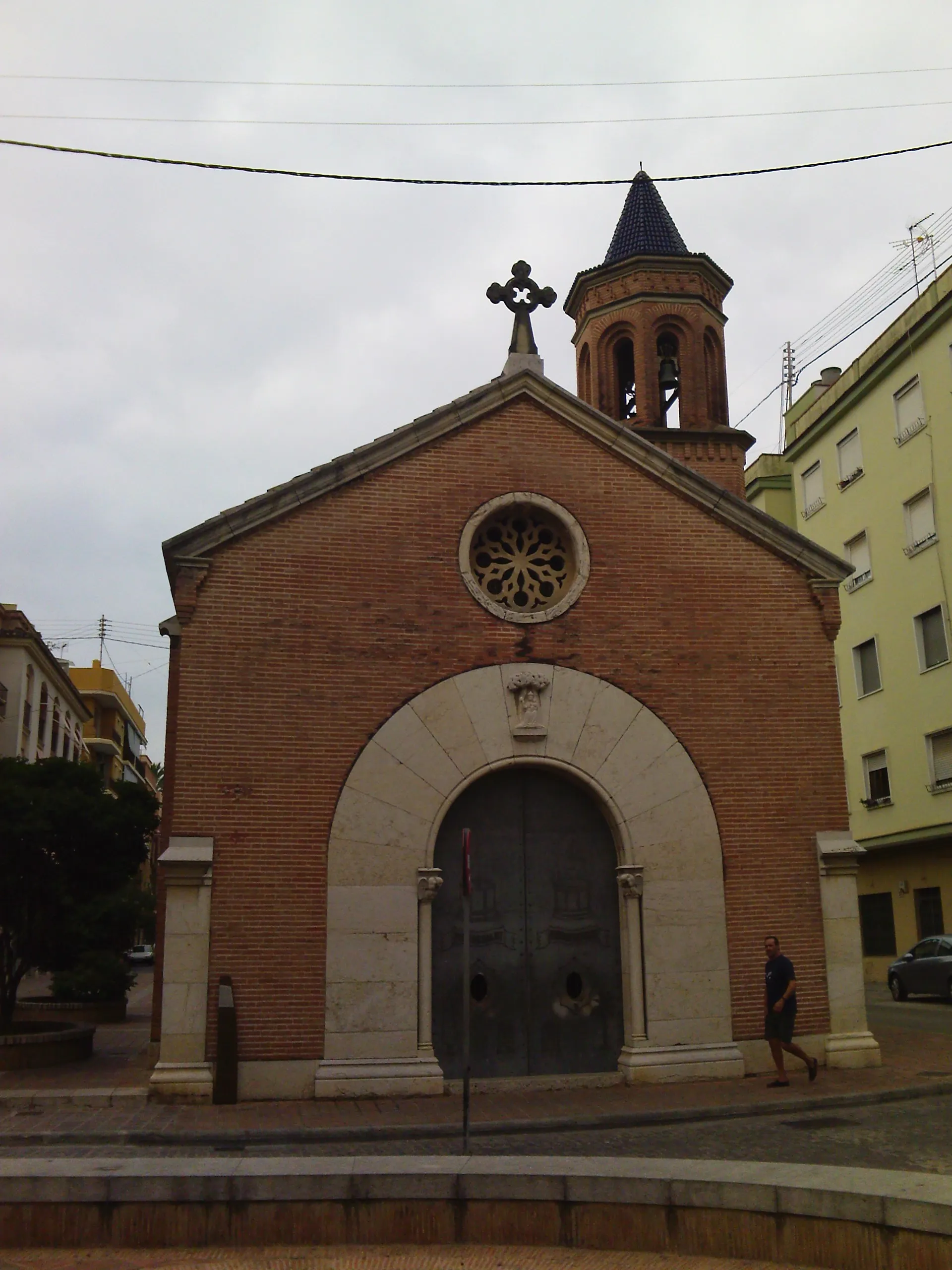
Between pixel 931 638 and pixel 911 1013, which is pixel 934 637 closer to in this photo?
pixel 931 638

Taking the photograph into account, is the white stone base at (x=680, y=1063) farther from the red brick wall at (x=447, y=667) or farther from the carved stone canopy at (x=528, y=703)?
the carved stone canopy at (x=528, y=703)

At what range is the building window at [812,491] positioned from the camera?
33312 millimetres

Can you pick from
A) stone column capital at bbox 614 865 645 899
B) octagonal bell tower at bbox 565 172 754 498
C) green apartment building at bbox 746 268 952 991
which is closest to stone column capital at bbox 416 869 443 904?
stone column capital at bbox 614 865 645 899

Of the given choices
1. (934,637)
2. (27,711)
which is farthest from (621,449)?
(27,711)

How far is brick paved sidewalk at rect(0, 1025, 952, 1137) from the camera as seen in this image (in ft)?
34.7

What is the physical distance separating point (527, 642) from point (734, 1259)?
7.92 meters

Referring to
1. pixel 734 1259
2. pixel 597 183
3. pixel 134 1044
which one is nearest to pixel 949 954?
pixel 134 1044

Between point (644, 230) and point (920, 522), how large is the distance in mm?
11167

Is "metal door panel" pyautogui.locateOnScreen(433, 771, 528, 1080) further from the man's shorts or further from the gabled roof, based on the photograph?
the gabled roof

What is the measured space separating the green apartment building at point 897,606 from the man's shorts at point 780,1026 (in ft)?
49.0

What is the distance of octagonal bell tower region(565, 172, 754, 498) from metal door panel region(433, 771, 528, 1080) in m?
8.28

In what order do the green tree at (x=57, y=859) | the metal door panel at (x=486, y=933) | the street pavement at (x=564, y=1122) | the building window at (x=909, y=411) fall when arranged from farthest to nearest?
the building window at (x=909, y=411) < the green tree at (x=57, y=859) < the metal door panel at (x=486, y=933) < the street pavement at (x=564, y=1122)

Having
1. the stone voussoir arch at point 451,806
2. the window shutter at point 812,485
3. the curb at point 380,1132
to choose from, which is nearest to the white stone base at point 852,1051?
the stone voussoir arch at point 451,806

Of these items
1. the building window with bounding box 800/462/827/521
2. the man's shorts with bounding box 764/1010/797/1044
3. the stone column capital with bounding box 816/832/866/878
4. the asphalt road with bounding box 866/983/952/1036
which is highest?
the building window with bounding box 800/462/827/521
